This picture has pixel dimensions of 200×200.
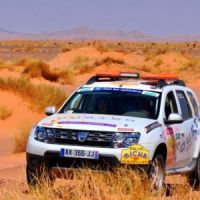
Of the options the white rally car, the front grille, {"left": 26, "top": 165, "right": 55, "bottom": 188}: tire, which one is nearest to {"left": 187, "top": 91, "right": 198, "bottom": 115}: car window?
the white rally car

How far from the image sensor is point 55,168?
9586mm

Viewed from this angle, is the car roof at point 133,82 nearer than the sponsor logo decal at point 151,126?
No

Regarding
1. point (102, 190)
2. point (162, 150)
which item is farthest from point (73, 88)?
point (102, 190)

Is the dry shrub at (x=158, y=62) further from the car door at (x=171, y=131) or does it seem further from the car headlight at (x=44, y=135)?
the car headlight at (x=44, y=135)

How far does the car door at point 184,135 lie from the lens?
1098 centimetres

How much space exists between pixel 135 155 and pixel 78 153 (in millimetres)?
730

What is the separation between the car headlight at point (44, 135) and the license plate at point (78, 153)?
323mm

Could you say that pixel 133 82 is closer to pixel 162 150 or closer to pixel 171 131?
pixel 171 131

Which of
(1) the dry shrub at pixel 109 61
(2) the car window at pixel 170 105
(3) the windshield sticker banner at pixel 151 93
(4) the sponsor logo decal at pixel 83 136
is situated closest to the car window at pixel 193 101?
(2) the car window at pixel 170 105

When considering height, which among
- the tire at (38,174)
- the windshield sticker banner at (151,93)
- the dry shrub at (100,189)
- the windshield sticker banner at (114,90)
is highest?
the windshield sticker banner at (114,90)

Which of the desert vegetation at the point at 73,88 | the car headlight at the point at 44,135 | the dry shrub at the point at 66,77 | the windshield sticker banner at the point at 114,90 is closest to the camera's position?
the desert vegetation at the point at 73,88

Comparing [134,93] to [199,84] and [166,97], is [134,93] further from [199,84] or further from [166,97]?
[199,84]

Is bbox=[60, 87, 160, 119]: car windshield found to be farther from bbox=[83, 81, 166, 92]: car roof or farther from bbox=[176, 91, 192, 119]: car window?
bbox=[176, 91, 192, 119]: car window

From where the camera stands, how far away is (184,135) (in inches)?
440
